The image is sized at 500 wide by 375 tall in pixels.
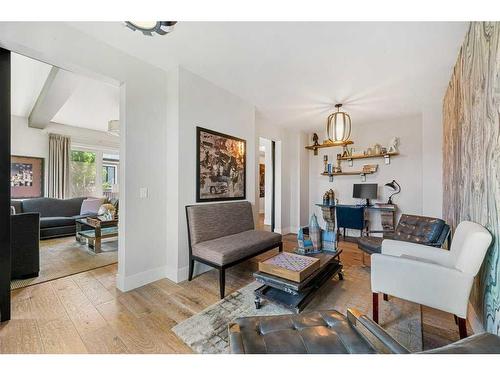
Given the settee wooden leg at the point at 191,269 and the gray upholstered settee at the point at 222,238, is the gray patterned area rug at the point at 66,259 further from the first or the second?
the gray upholstered settee at the point at 222,238

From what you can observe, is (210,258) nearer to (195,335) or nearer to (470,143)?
(195,335)

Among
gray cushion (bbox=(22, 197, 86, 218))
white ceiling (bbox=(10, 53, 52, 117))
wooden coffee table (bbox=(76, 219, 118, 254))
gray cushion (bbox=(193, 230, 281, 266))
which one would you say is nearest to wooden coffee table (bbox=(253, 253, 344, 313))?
gray cushion (bbox=(193, 230, 281, 266))

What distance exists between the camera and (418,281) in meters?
1.52

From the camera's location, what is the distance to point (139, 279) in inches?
92.9

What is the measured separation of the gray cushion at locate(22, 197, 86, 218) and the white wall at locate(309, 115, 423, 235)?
5501 mm

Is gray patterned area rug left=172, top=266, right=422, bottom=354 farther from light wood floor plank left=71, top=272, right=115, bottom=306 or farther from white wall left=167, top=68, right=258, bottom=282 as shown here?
light wood floor plank left=71, top=272, right=115, bottom=306

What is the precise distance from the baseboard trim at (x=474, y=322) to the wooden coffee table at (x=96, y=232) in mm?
4357

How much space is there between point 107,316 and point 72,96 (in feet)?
11.9

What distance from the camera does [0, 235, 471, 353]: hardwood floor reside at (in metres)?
1.49

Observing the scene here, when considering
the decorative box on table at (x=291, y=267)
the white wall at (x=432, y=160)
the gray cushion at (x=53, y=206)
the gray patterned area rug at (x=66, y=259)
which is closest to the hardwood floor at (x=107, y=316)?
the gray patterned area rug at (x=66, y=259)

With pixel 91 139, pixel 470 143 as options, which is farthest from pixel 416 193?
pixel 91 139

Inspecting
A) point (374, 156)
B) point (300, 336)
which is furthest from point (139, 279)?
point (374, 156)

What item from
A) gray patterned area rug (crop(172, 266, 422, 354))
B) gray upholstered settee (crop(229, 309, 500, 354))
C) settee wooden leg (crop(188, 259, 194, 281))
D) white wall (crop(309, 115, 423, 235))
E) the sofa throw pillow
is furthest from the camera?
the sofa throw pillow
